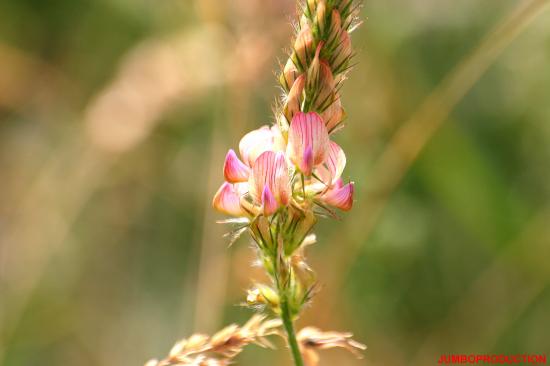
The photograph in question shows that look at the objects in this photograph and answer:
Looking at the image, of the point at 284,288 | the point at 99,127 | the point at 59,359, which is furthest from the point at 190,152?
the point at 284,288

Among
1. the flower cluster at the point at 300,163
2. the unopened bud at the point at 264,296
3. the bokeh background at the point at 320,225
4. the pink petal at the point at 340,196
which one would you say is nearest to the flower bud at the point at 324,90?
the flower cluster at the point at 300,163

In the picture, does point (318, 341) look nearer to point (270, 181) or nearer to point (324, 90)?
point (270, 181)

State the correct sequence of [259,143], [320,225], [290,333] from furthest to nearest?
[320,225] < [259,143] < [290,333]

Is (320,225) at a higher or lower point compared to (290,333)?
higher

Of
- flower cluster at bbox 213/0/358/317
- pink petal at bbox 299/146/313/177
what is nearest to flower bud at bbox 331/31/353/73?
flower cluster at bbox 213/0/358/317

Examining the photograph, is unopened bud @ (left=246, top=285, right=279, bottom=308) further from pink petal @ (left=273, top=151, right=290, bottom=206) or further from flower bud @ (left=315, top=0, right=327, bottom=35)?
flower bud @ (left=315, top=0, right=327, bottom=35)

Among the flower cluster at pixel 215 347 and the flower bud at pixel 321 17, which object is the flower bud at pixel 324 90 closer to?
the flower bud at pixel 321 17

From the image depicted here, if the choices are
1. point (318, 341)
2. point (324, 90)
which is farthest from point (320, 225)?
point (324, 90)
